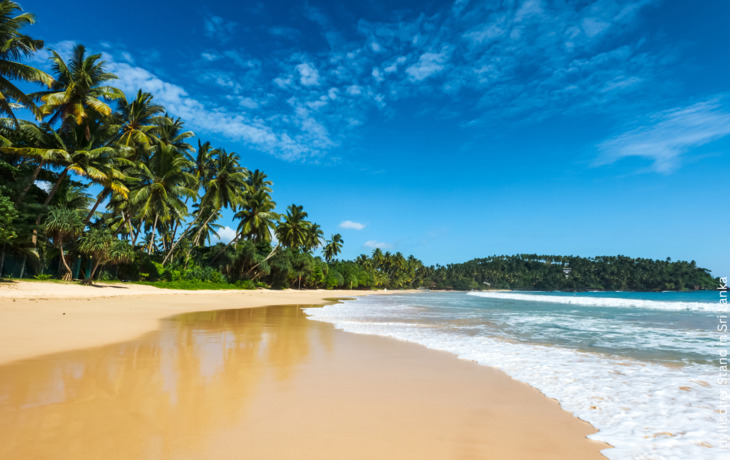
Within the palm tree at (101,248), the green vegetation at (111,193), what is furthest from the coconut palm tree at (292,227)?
the palm tree at (101,248)

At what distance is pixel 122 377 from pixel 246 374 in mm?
1574

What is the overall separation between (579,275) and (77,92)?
524ft

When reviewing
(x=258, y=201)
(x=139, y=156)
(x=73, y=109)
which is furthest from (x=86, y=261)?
(x=258, y=201)

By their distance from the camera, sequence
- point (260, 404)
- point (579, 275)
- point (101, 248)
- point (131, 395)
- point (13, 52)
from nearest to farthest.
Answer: point (260, 404)
point (131, 395)
point (13, 52)
point (101, 248)
point (579, 275)

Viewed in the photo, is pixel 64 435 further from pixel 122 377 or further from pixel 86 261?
pixel 86 261

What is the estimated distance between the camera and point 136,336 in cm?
784

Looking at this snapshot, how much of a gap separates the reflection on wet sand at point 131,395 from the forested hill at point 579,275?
453 feet

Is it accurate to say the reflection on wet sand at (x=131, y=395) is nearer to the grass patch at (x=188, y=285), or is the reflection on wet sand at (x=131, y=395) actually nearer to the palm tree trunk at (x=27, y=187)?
the palm tree trunk at (x=27, y=187)

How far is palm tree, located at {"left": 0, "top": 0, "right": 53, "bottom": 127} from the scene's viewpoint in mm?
16750

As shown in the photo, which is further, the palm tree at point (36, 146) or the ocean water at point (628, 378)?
the palm tree at point (36, 146)

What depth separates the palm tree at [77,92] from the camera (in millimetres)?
20750

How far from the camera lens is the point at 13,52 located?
1753cm

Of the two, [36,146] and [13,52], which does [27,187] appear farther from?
[13,52]

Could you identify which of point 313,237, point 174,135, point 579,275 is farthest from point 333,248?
point 579,275
